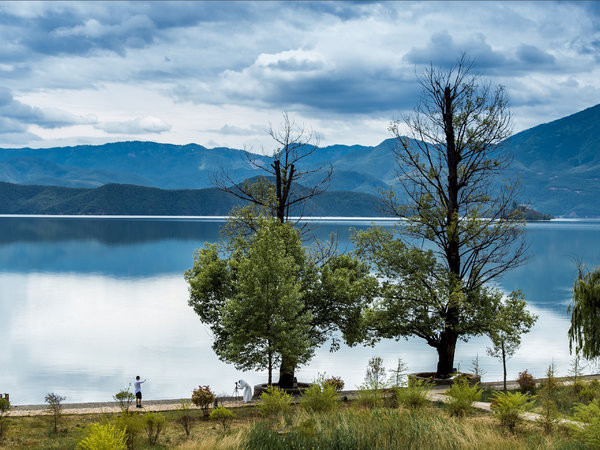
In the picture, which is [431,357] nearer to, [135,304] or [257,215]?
[257,215]

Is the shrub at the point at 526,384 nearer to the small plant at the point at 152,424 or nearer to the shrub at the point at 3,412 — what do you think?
the small plant at the point at 152,424

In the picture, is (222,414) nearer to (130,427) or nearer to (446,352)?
(130,427)

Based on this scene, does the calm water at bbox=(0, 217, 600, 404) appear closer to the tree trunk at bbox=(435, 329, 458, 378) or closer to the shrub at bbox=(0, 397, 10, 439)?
the tree trunk at bbox=(435, 329, 458, 378)

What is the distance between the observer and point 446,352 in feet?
94.0

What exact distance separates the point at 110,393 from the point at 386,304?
1924 cm

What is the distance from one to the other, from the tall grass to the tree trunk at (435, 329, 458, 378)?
49.6 feet

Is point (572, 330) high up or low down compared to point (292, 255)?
down

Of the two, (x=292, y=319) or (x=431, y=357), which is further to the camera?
(x=431, y=357)

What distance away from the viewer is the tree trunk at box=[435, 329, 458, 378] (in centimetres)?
2850

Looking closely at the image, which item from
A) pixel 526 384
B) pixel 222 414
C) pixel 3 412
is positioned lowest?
pixel 3 412

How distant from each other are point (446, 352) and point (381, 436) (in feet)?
56.6

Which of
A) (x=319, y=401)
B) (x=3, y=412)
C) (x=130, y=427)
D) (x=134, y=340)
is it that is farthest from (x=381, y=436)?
(x=134, y=340)

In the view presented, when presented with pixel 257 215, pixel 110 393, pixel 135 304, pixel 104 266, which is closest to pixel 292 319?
pixel 257 215

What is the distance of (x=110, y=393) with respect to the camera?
3747 centimetres
